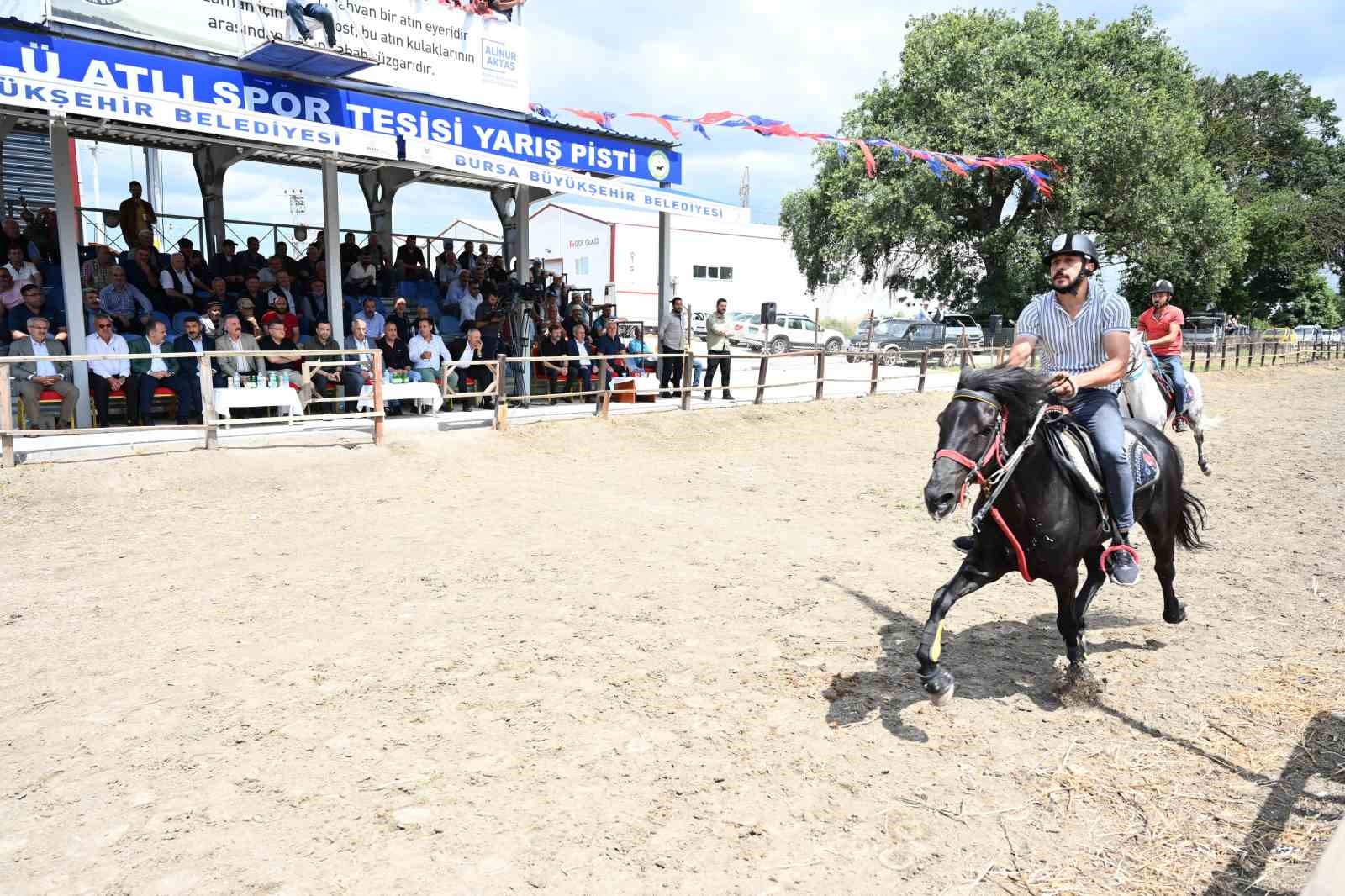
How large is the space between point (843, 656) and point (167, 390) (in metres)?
8.97

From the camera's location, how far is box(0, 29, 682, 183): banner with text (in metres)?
8.38

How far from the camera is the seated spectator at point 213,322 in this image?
1010cm

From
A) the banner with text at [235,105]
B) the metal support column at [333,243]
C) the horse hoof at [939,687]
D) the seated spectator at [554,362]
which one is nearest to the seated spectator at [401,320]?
the metal support column at [333,243]

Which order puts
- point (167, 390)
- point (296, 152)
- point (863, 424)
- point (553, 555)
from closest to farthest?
point (553, 555) → point (167, 390) → point (296, 152) → point (863, 424)

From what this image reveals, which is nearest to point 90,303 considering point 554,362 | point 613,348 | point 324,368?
point 324,368

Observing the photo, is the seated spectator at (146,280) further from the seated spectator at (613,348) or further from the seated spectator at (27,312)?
the seated spectator at (613,348)

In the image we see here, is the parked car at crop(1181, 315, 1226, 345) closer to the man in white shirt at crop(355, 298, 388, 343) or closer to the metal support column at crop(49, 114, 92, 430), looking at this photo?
the man in white shirt at crop(355, 298, 388, 343)

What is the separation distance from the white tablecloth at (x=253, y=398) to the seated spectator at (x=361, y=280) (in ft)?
12.0

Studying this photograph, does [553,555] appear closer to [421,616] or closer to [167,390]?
[421,616]

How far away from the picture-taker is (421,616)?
16.9 ft

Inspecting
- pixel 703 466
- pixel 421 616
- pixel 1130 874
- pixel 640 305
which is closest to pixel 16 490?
pixel 421 616

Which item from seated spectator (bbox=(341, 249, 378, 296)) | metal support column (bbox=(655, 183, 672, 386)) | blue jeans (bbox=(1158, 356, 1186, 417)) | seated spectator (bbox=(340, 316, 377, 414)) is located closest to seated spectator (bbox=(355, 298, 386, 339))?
seated spectator (bbox=(340, 316, 377, 414))

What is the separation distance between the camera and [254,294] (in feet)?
37.4

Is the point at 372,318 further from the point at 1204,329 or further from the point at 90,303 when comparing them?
the point at 1204,329
